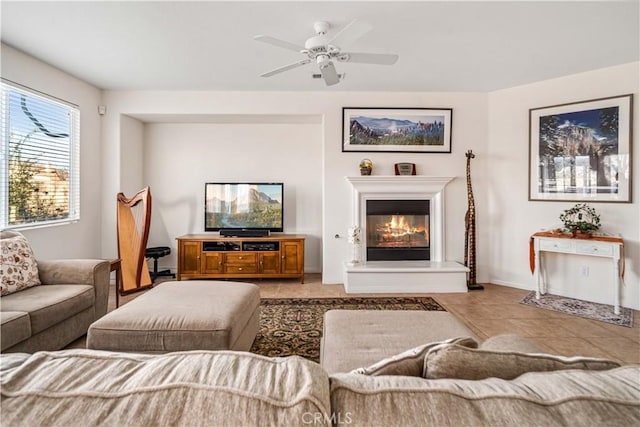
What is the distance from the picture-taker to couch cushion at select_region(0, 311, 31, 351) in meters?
Answer: 1.88

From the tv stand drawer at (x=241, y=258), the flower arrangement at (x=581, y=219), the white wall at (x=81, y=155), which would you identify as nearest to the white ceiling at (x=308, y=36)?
the white wall at (x=81, y=155)

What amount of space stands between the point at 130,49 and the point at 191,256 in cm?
248

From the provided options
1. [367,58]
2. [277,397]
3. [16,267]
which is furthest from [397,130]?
[277,397]

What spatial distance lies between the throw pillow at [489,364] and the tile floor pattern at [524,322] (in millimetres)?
2106

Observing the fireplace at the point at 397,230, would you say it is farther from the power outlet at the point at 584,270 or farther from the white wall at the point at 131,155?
the white wall at the point at 131,155

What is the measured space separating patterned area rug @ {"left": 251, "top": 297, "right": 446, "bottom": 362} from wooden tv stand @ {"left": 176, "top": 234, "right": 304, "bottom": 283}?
0.71 metres

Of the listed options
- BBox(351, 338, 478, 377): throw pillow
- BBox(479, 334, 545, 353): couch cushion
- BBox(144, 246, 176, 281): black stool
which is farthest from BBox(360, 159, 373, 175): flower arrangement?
BBox(351, 338, 478, 377): throw pillow

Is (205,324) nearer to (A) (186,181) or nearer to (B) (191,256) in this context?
(B) (191,256)

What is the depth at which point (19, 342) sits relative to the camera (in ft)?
6.52

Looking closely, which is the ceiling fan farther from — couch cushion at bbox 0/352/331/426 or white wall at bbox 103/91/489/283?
couch cushion at bbox 0/352/331/426

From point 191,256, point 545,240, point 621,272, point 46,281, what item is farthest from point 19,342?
point 621,272

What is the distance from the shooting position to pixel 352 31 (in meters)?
2.27

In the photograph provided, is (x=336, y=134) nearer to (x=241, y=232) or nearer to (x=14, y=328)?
(x=241, y=232)

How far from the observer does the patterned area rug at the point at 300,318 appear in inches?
99.2
